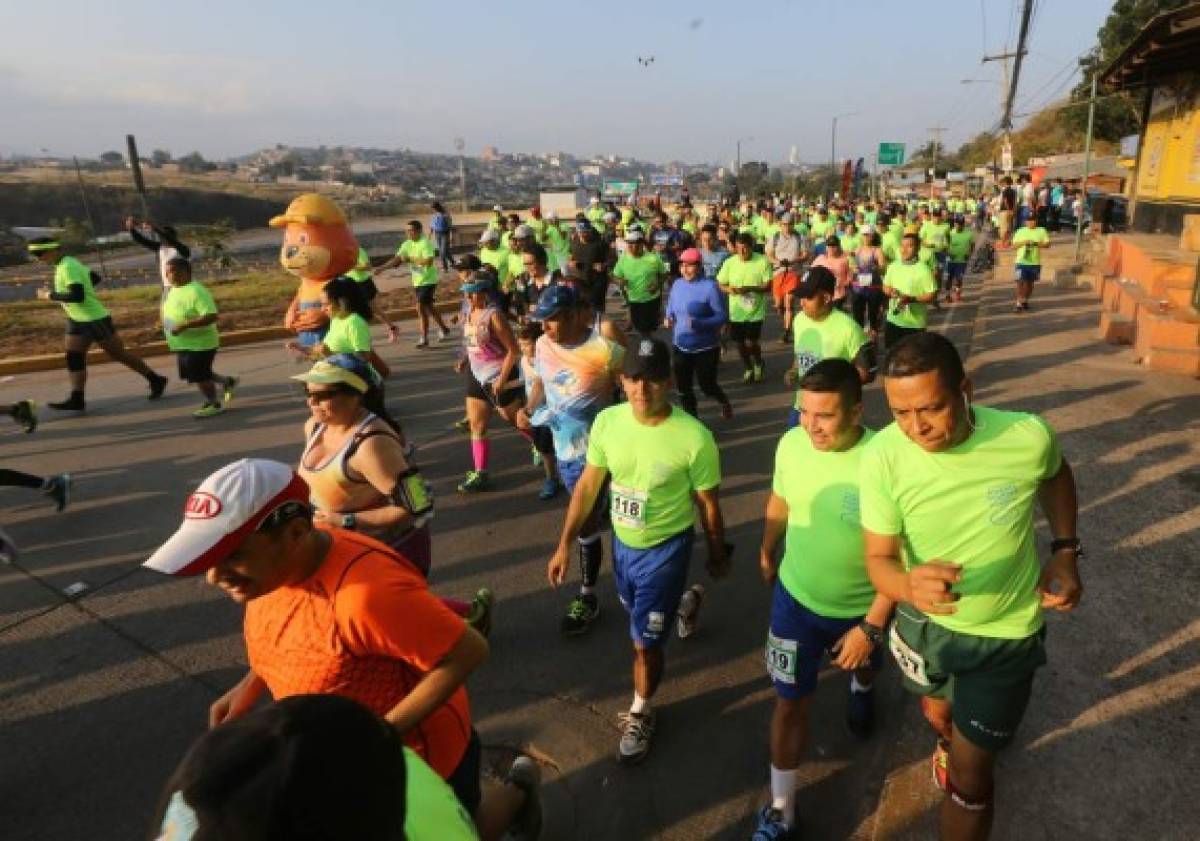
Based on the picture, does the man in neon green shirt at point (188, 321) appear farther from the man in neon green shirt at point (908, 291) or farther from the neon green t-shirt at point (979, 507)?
the neon green t-shirt at point (979, 507)

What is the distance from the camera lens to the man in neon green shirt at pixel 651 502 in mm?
3182

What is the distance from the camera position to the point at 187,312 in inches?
305

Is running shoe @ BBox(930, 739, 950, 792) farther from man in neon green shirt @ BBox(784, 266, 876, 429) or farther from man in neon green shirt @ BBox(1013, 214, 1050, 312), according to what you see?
man in neon green shirt @ BBox(1013, 214, 1050, 312)

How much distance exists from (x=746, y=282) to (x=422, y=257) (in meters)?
→ 5.63

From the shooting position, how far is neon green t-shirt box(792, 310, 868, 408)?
16.9 feet

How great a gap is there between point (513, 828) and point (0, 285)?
31.0 meters

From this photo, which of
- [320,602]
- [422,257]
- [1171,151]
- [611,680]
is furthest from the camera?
[1171,151]

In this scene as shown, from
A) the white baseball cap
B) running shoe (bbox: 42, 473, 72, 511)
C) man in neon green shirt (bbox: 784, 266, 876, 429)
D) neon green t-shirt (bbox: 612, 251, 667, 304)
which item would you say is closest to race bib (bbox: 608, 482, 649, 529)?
the white baseball cap

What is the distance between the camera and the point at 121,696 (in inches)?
152

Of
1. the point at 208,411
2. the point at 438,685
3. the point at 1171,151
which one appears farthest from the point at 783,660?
the point at 1171,151

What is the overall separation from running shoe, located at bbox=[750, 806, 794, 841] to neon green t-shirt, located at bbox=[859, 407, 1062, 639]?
106cm

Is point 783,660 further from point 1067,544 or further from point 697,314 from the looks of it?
point 697,314

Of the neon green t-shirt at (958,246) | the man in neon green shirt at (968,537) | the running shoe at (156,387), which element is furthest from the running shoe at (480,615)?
the neon green t-shirt at (958,246)

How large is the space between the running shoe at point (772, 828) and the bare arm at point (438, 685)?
155 cm
